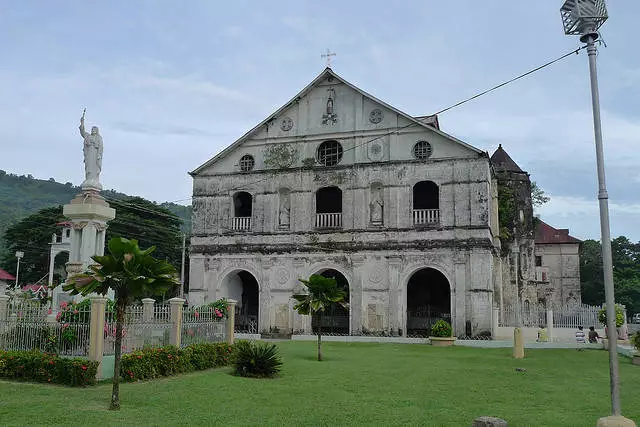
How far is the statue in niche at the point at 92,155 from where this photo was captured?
17703 millimetres

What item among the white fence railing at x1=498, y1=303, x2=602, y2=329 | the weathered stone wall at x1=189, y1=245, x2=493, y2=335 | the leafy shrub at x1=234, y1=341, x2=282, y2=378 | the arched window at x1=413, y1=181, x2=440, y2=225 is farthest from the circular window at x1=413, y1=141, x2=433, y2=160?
the leafy shrub at x1=234, y1=341, x2=282, y2=378

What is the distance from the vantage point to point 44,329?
536 inches

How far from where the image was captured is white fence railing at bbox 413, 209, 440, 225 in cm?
2698

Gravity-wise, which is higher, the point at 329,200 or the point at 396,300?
the point at 329,200

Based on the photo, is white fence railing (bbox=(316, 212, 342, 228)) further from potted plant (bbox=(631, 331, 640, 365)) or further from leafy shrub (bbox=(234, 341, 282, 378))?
leafy shrub (bbox=(234, 341, 282, 378))

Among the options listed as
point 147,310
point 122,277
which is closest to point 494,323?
point 147,310

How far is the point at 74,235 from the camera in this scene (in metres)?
17.1

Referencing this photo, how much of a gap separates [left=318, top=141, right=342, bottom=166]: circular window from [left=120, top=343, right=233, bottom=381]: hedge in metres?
13.8

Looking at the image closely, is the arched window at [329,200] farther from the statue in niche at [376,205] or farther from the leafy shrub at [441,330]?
the leafy shrub at [441,330]

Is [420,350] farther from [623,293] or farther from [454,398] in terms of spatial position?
[623,293]

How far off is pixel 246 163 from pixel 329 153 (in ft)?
13.8

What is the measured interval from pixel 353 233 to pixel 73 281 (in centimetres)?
1838

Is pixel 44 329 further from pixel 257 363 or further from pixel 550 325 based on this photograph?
pixel 550 325

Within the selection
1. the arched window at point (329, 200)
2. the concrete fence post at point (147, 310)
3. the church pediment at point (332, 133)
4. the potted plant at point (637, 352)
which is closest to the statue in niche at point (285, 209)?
the church pediment at point (332, 133)
